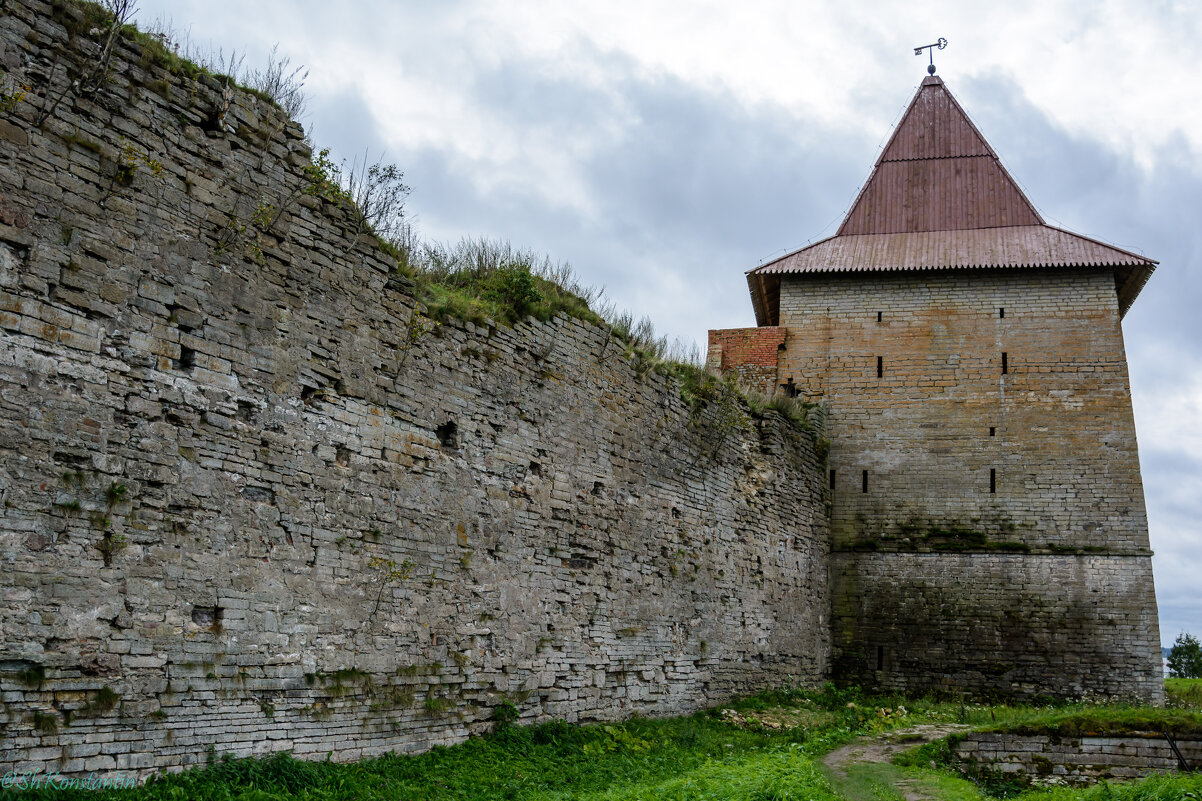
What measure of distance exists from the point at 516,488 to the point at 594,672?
2.27m

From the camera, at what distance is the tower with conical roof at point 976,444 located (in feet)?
52.6

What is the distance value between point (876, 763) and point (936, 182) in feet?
44.1

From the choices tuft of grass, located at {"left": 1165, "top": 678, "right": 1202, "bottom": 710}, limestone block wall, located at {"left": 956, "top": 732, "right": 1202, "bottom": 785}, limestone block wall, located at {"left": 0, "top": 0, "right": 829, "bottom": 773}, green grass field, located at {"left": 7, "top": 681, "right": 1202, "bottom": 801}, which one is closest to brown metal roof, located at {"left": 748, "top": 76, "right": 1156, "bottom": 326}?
tuft of grass, located at {"left": 1165, "top": 678, "right": 1202, "bottom": 710}

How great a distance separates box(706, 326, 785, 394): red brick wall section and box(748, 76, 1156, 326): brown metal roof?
121cm

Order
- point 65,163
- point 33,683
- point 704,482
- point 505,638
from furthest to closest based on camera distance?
point 704,482
point 505,638
point 65,163
point 33,683

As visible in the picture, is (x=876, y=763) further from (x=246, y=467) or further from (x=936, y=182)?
(x=936, y=182)

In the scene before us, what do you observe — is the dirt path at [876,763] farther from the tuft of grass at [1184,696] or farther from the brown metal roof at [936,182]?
the brown metal roof at [936,182]

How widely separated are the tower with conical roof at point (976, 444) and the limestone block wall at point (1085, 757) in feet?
18.3

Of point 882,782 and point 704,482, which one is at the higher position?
point 704,482

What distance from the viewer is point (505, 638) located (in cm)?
897

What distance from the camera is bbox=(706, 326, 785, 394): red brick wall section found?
18.4 m

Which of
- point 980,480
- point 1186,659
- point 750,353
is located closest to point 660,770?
point 980,480

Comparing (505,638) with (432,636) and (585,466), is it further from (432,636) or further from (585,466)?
(585,466)

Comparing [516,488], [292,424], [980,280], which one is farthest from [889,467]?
[292,424]
